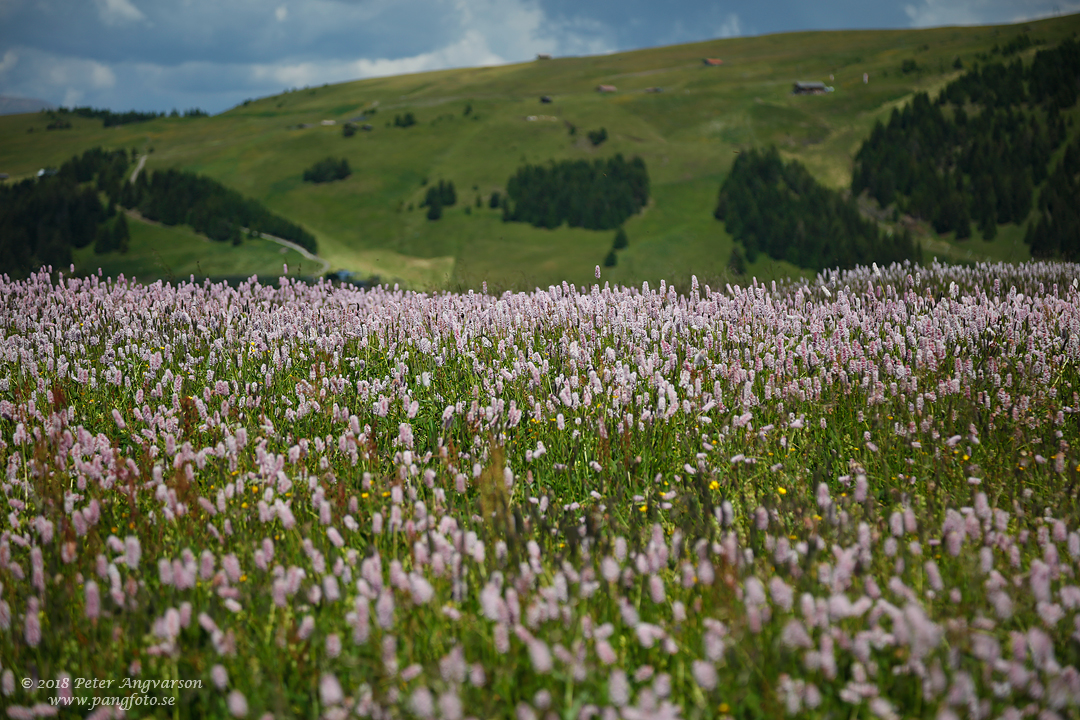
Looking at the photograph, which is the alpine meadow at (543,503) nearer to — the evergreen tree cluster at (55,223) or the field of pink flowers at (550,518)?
the field of pink flowers at (550,518)

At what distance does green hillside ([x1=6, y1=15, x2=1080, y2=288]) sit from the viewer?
167ft

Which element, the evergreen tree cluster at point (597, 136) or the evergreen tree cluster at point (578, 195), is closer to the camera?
the evergreen tree cluster at point (578, 195)

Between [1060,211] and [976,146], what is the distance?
15521 mm

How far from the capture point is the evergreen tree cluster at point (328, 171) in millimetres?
72750

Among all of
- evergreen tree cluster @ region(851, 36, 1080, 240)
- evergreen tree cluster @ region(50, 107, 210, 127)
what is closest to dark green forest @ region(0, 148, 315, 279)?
evergreen tree cluster @ region(851, 36, 1080, 240)

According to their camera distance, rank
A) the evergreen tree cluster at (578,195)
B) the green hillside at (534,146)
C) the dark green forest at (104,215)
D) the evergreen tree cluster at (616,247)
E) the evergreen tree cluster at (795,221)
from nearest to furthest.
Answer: the dark green forest at (104,215) < the evergreen tree cluster at (795,221) < the evergreen tree cluster at (616,247) < the green hillside at (534,146) < the evergreen tree cluster at (578,195)

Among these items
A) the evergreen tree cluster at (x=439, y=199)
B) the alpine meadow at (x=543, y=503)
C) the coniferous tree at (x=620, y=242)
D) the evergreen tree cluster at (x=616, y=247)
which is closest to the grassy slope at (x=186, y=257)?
the alpine meadow at (x=543, y=503)

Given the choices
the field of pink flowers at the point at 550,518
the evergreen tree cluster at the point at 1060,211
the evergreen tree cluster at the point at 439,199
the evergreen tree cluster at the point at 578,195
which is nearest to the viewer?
the field of pink flowers at the point at 550,518

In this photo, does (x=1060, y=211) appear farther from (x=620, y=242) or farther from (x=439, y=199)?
(x=439, y=199)

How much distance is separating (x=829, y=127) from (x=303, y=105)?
99.4m

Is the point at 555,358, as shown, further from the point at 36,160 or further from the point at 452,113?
the point at 36,160

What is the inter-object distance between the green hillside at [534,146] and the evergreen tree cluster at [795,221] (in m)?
1.75

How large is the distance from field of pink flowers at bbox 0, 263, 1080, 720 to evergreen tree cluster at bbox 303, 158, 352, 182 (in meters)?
69.6

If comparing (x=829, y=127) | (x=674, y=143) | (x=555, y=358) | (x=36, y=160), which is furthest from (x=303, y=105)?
(x=555, y=358)
